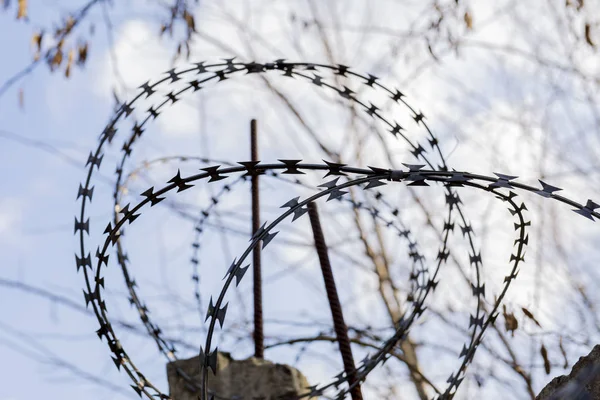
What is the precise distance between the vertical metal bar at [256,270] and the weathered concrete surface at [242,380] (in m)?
0.28

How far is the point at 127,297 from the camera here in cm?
418

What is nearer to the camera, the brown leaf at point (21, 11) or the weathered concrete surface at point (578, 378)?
the weathered concrete surface at point (578, 378)

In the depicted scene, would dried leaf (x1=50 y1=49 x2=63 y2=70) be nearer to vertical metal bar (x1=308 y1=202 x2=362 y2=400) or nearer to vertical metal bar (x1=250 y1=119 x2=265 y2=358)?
vertical metal bar (x1=250 y1=119 x2=265 y2=358)

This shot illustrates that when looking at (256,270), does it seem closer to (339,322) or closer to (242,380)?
(242,380)

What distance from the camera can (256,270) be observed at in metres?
5.15

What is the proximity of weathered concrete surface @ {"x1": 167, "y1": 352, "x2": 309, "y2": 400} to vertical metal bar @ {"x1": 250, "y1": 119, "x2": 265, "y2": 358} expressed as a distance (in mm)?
284

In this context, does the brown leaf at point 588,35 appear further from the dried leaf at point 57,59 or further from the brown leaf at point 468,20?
the dried leaf at point 57,59

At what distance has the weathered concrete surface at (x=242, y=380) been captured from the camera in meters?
4.44

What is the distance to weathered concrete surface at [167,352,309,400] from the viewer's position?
175 inches

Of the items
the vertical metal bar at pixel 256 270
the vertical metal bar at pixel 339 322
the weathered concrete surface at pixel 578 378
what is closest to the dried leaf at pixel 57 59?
the vertical metal bar at pixel 256 270

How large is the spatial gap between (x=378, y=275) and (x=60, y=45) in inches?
183

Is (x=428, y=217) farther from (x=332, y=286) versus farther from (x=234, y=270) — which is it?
(x=234, y=270)

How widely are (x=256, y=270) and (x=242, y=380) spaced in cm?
88

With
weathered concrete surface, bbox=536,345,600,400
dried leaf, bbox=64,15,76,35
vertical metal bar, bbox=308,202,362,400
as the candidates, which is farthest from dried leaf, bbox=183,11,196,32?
weathered concrete surface, bbox=536,345,600,400
